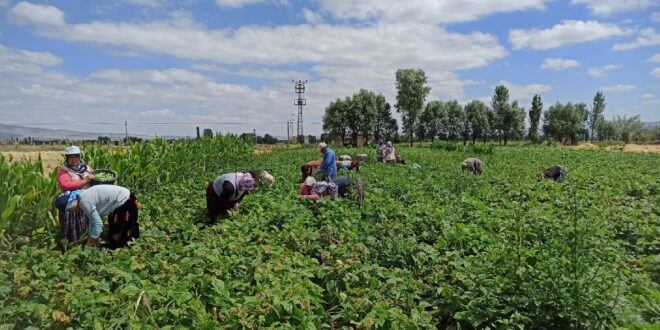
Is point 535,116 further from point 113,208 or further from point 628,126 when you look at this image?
point 113,208

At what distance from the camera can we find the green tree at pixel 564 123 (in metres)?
61.4

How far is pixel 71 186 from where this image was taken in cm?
582

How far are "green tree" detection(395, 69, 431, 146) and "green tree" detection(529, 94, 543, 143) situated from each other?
17.5 meters

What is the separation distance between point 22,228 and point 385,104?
54921 millimetres

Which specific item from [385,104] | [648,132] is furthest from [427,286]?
[648,132]

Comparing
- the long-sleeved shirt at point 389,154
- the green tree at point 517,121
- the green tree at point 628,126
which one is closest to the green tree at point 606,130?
the green tree at point 628,126

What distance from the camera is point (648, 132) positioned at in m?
75.4

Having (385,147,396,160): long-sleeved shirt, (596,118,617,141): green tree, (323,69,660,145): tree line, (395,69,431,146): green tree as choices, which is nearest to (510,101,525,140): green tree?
(323,69,660,145): tree line

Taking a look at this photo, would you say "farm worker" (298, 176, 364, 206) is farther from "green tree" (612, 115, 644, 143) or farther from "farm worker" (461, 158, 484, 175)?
"green tree" (612, 115, 644, 143)

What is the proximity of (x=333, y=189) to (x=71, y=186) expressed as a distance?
403 centimetres

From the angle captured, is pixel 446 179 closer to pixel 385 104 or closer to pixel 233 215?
pixel 233 215

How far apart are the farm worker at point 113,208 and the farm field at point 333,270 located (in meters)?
0.24

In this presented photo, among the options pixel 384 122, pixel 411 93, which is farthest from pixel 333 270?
pixel 384 122

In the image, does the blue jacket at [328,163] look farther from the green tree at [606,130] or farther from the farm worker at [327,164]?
the green tree at [606,130]
